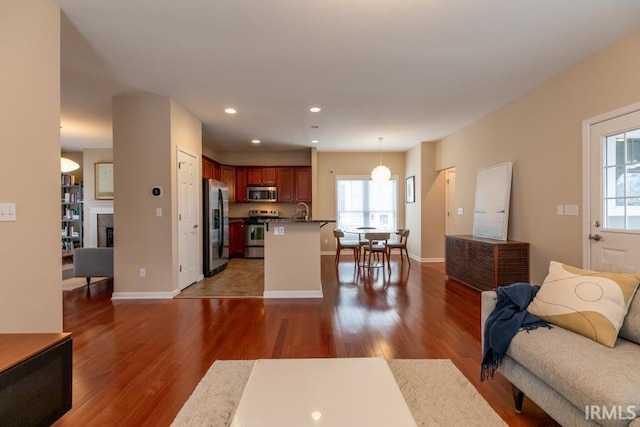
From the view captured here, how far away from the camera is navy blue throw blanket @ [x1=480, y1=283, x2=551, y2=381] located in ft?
5.93

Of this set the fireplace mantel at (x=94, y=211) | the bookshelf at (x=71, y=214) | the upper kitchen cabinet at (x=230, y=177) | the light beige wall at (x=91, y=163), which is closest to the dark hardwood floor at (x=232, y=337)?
the fireplace mantel at (x=94, y=211)

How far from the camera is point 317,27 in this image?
259 cm

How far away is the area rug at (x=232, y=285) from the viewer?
4336 millimetres

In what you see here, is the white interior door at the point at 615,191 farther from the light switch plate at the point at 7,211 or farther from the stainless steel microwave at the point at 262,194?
the stainless steel microwave at the point at 262,194

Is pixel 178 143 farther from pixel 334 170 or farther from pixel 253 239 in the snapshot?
pixel 334 170

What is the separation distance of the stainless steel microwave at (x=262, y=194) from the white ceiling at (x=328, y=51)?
2.98 metres

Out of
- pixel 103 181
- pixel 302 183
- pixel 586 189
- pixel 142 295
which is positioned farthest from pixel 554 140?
pixel 103 181

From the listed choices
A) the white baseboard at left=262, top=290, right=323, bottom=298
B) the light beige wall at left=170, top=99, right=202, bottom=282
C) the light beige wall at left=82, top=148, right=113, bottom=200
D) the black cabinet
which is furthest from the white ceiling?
the light beige wall at left=82, top=148, right=113, bottom=200

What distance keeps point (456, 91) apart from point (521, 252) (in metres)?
2.19

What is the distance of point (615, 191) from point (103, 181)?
9.05 meters

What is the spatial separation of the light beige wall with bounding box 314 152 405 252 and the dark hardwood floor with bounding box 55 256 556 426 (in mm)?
3530

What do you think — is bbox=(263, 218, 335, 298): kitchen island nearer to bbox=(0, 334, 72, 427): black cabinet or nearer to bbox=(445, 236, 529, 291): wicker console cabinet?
bbox=(445, 236, 529, 291): wicker console cabinet

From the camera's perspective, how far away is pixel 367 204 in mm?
8125

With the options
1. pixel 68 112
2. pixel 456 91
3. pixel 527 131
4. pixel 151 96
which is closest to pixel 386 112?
pixel 456 91
